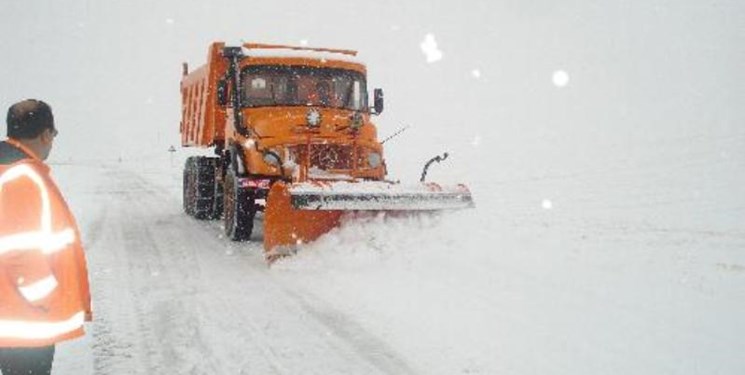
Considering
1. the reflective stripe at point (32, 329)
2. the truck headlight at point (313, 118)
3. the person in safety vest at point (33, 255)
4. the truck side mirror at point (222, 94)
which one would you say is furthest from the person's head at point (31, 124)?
the truck side mirror at point (222, 94)

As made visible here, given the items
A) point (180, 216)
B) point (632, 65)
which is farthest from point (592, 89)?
point (180, 216)

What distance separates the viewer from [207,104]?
1157cm

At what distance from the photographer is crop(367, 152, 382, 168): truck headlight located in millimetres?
9305

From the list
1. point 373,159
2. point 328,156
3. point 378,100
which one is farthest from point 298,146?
point 378,100

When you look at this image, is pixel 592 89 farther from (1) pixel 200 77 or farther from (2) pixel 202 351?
(2) pixel 202 351

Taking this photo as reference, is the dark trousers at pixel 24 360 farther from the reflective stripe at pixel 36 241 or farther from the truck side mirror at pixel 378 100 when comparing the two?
the truck side mirror at pixel 378 100

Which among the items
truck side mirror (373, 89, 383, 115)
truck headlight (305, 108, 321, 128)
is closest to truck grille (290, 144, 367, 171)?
truck headlight (305, 108, 321, 128)

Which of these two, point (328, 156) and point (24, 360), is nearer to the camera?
point (24, 360)

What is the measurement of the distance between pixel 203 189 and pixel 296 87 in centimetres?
309

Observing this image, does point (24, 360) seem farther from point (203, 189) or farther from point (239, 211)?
point (203, 189)

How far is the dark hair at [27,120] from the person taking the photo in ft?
8.95

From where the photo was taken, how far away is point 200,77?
39.9ft

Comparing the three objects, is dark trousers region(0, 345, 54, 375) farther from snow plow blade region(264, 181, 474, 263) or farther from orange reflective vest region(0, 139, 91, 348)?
snow plow blade region(264, 181, 474, 263)

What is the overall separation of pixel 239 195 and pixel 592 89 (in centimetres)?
5480
